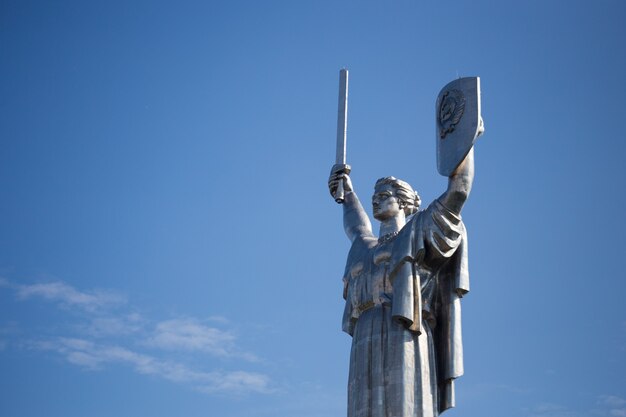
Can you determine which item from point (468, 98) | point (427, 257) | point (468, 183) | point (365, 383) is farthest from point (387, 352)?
point (468, 98)

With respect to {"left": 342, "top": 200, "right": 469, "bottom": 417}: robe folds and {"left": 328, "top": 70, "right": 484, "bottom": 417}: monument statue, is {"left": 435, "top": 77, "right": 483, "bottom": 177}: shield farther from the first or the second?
{"left": 342, "top": 200, "right": 469, "bottom": 417}: robe folds

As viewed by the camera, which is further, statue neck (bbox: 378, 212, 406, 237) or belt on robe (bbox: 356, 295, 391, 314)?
statue neck (bbox: 378, 212, 406, 237)

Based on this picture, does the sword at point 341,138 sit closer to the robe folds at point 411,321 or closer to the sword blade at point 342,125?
the sword blade at point 342,125

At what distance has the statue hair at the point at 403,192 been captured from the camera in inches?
762

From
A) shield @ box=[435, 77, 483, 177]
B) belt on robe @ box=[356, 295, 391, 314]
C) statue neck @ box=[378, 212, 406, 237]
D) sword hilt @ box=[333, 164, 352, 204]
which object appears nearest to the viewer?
shield @ box=[435, 77, 483, 177]

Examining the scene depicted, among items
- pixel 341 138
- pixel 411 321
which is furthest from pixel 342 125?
pixel 411 321

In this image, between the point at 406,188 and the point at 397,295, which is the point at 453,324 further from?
the point at 406,188

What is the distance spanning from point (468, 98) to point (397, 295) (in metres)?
3.36

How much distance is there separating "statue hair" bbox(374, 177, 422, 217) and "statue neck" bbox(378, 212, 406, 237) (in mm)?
175

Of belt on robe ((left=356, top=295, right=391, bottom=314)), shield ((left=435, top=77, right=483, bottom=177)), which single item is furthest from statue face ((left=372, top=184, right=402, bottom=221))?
belt on robe ((left=356, top=295, right=391, bottom=314))

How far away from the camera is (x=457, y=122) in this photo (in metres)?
17.8

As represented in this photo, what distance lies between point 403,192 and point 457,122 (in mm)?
2048

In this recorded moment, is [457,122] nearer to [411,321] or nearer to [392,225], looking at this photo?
[392,225]

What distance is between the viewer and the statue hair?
1936 cm
